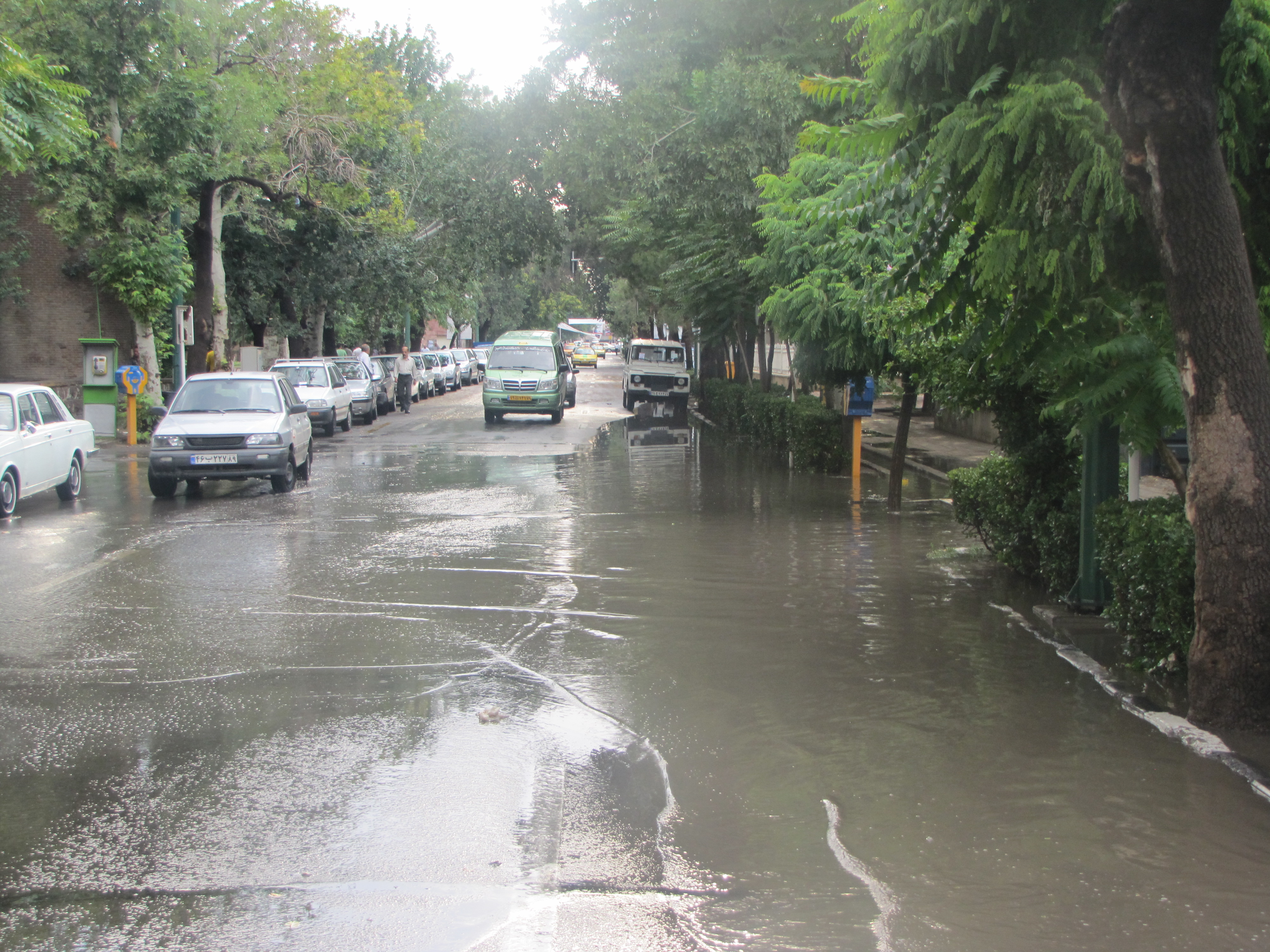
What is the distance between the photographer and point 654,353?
128ft

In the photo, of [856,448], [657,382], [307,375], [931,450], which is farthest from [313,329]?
[856,448]

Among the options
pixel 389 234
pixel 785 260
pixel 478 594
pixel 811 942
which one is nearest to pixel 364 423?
pixel 389 234

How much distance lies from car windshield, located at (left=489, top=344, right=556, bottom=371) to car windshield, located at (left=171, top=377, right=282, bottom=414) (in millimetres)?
14984

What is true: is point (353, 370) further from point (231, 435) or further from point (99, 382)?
point (231, 435)

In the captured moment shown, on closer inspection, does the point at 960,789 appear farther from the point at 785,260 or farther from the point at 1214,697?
the point at 785,260

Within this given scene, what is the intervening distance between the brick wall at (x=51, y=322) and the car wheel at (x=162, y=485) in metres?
18.1

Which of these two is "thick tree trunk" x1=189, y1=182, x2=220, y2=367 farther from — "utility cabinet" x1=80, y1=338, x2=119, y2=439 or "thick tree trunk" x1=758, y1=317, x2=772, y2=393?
"thick tree trunk" x1=758, y1=317, x2=772, y2=393

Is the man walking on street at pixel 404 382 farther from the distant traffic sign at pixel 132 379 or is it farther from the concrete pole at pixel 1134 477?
the concrete pole at pixel 1134 477

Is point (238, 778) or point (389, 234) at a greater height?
point (389, 234)

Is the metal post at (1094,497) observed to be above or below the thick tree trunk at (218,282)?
below

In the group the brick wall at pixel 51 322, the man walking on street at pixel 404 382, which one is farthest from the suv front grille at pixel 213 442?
the man walking on street at pixel 404 382

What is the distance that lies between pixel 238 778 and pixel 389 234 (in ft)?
105

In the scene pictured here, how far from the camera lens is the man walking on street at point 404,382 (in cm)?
3900

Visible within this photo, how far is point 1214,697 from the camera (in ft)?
19.5
